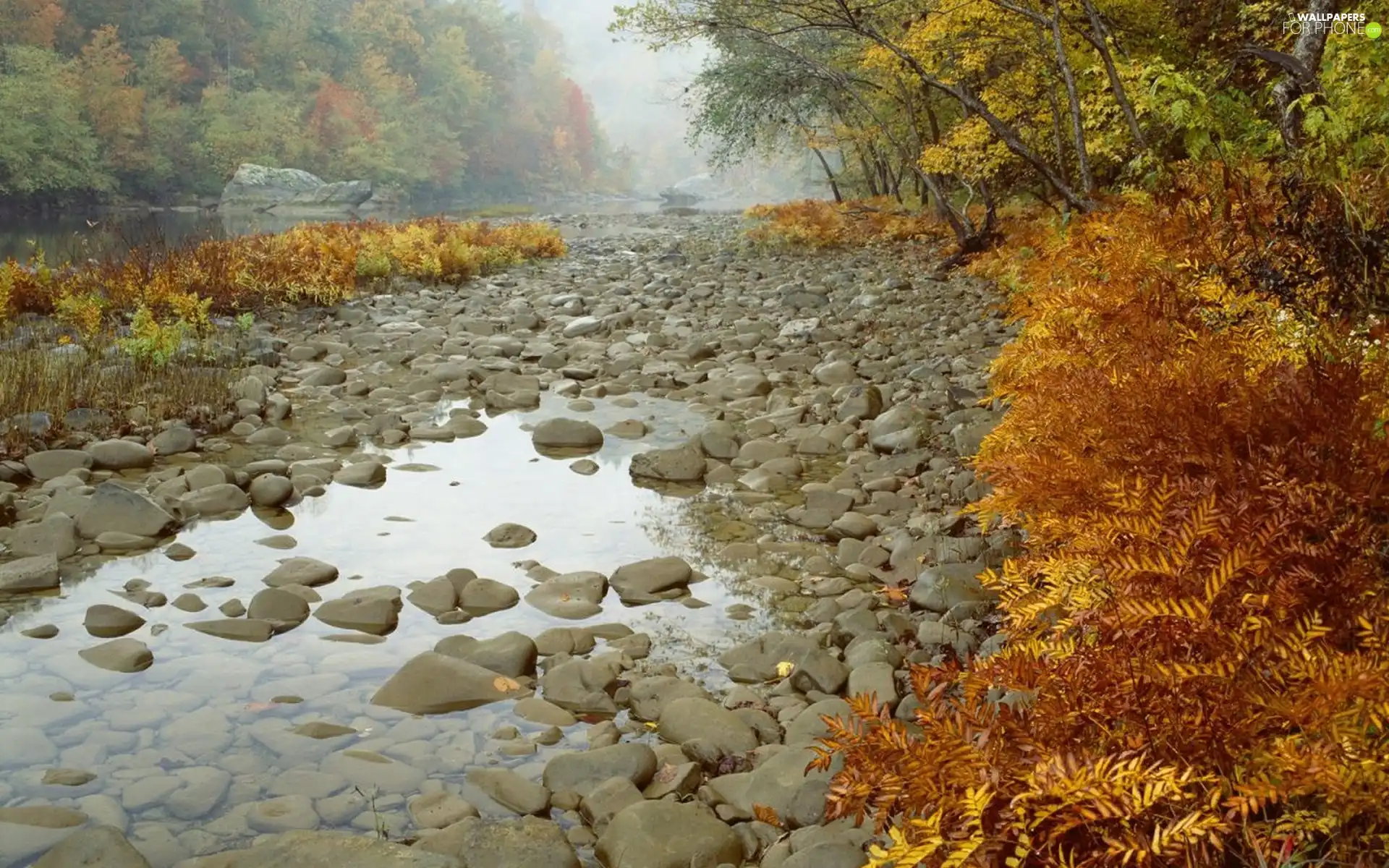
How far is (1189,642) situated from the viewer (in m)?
1.98

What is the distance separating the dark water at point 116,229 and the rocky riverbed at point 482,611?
233 inches

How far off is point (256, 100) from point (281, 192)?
7359mm

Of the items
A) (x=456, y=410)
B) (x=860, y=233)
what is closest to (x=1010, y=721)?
(x=456, y=410)

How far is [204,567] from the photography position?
4.59 meters

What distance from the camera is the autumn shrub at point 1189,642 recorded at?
1.67 meters

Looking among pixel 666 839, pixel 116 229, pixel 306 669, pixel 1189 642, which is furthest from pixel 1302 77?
pixel 116 229

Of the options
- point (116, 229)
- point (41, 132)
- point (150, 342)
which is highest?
point (41, 132)

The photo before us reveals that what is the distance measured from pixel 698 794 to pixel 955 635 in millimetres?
1286

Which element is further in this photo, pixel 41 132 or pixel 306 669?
pixel 41 132

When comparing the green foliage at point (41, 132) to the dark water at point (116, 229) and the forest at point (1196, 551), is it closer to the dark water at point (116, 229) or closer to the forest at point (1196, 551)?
the dark water at point (116, 229)

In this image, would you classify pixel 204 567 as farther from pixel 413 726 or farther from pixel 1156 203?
pixel 1156 203

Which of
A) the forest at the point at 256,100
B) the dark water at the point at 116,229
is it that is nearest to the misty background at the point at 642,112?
the forest at the point at 256,100

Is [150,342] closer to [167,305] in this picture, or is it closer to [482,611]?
[167,305]

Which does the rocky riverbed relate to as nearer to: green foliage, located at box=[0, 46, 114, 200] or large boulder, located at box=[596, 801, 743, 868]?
large boulder, located at box=[596, 801, 743, 868]
